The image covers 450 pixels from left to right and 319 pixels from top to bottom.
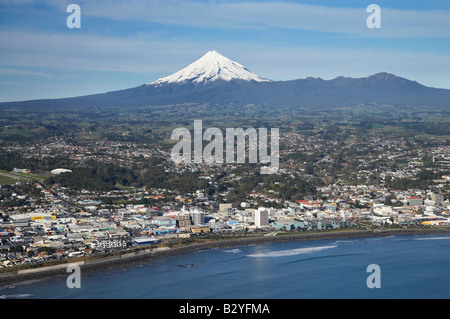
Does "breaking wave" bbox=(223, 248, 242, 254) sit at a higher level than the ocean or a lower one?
higher

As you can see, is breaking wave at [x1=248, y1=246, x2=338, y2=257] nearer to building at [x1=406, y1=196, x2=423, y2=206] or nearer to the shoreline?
the shoreline

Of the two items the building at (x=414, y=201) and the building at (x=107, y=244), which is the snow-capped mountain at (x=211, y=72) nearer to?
the building at (x=414, y=201)

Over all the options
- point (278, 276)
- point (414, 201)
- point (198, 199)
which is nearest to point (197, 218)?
point (198, 199)

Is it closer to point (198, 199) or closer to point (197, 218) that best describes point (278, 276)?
point (197, 218)

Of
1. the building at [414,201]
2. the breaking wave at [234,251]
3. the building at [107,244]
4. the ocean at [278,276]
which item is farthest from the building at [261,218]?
the building at [414,201]

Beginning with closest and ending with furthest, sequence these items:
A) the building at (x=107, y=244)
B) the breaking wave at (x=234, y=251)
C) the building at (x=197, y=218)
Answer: the building at (x=107, y=244), the breaking wave at (x=234, y=251), the building at (x=197, y=218)

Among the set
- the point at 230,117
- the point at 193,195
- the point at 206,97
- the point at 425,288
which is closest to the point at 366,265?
the point at 425,288

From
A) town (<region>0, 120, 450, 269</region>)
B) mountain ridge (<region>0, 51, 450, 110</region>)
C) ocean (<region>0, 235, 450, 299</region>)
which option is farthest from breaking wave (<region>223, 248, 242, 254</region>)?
mountain ridge (<region>0, 51, 450, 110</region>)
